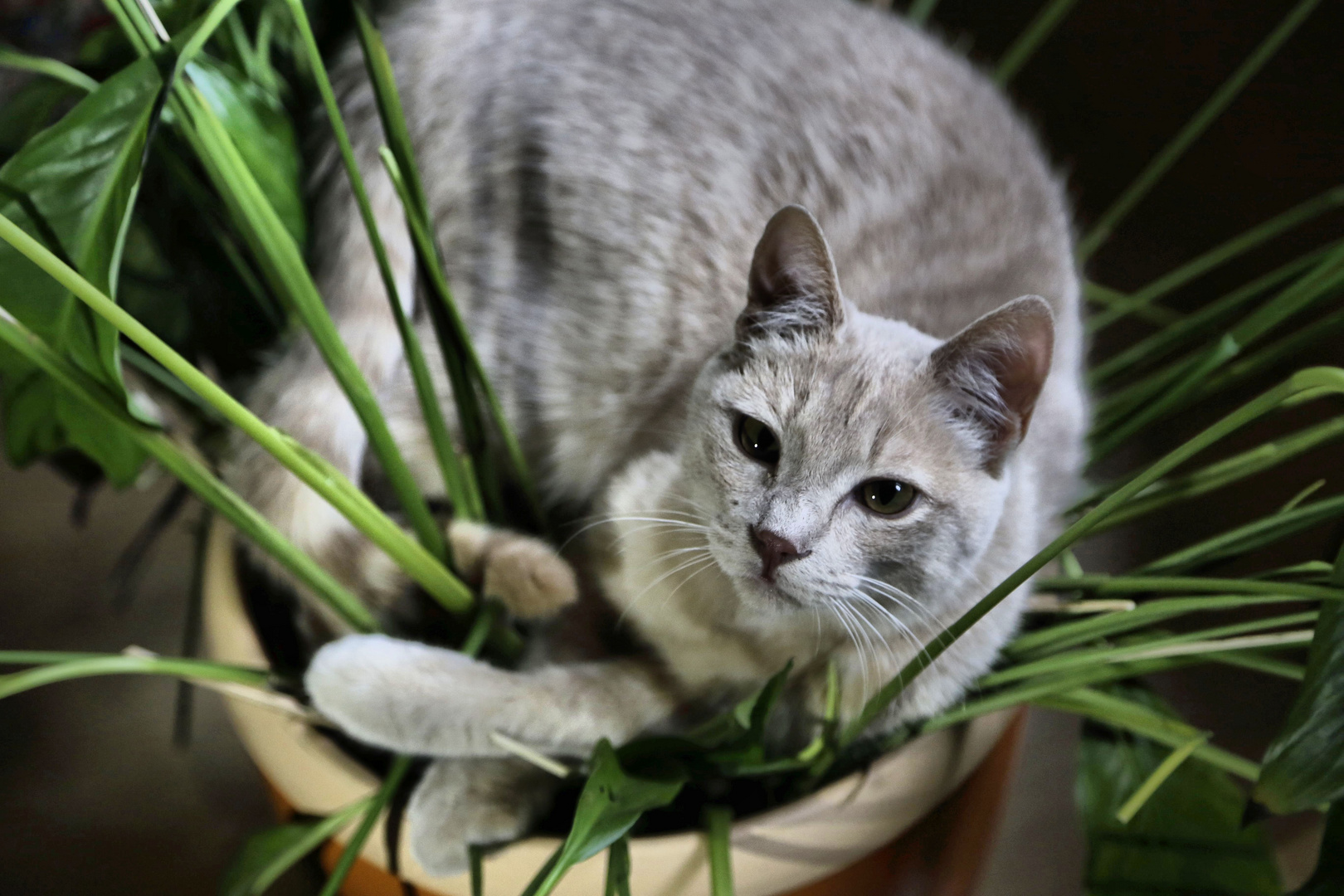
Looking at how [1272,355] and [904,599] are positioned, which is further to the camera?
[1272,355]

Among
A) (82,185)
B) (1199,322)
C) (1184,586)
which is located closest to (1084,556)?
(1199,322)

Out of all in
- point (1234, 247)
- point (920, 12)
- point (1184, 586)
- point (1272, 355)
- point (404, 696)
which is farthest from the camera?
point (920, 12)

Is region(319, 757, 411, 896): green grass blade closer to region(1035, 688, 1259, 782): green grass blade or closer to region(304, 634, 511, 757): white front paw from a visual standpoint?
region(304, 634, 511, 757): white front paw

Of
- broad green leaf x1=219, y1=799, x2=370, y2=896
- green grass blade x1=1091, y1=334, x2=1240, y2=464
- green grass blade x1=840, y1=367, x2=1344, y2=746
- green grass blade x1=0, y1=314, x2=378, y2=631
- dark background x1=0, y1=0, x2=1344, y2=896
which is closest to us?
green grass blade x1=840, y1=367, x2=1344, y2=746

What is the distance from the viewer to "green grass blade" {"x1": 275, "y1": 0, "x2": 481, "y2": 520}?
25.3 inches

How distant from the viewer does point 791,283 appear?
0.70 metres

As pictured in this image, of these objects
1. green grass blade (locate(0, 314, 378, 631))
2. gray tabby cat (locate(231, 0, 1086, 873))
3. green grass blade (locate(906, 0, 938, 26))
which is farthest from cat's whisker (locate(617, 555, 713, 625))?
green grass blade (locate(906, 0, 938, 26))

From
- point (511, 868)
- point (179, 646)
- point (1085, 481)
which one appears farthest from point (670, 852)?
point (179, 646)

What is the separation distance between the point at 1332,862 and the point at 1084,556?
61cm

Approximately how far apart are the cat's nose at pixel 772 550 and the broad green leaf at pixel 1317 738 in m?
0.30

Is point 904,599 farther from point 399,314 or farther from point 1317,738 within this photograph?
point 399,314

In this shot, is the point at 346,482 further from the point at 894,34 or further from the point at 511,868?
the point at 894,34

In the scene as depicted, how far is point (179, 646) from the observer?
1374 millimetres

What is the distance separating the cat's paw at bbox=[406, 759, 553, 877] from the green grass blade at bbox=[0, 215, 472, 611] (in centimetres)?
14
